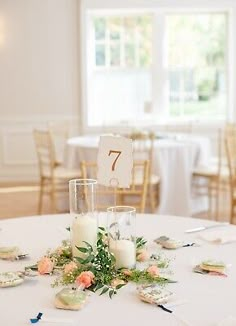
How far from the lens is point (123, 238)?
1.52m

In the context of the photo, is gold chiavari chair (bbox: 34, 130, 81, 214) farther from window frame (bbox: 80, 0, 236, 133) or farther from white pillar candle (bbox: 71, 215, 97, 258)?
white pillar candle (bbox: 71, 215, 97, 258)

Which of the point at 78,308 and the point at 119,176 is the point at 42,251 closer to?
the point at 119,176

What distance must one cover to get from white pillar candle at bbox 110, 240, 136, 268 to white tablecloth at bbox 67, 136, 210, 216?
3283 mm

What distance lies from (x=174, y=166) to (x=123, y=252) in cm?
342

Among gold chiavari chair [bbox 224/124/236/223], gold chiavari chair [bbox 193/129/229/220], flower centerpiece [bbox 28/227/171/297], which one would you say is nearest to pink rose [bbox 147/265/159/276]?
flower centerpiece [bbox 28/227/171/297]

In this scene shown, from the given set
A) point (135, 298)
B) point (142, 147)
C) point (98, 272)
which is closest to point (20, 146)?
point (142, 147)

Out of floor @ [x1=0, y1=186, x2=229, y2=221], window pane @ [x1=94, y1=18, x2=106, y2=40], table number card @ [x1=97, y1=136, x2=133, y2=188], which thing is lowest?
floor @ [x1=0, y1=186, x2=229, y2=221]

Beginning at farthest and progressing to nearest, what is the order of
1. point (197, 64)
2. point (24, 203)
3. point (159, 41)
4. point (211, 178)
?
point (197, 64)
point (159, 41)
point (24, 203)
point (211, 178)

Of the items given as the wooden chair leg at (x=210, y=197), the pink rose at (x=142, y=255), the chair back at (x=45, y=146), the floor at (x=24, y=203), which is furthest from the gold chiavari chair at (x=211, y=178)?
the pink rose at (x=142, y=255)

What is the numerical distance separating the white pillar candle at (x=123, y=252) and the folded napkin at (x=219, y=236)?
0.45 metres

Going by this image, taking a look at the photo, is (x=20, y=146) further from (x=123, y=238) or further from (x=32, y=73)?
(x=123, y=238)

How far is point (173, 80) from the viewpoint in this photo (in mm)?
7430

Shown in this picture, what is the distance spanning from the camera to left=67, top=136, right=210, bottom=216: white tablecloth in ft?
Answer: 15.9

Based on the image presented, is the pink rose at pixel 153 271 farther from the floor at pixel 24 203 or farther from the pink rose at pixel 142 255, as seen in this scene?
the floor at pixel 24 203
